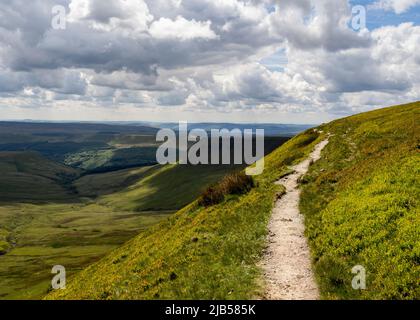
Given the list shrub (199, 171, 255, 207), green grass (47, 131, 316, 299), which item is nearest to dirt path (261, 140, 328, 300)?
green grass (47, 131, 316, 299)

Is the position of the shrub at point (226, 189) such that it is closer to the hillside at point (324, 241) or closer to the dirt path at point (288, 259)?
the hillside at point (324, 241)

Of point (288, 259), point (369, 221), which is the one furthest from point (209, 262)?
point (369, 221)

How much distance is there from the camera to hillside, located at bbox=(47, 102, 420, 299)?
719 inches

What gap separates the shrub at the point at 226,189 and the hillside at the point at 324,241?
142 cm

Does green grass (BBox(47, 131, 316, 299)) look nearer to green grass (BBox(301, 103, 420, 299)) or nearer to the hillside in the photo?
the hillside

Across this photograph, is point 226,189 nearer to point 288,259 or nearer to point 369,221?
point 288,259

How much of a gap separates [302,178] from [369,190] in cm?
1328

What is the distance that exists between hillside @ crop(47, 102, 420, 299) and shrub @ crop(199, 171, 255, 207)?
1.42 meters

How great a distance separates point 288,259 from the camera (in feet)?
72.6

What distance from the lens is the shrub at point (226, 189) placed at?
4116cm

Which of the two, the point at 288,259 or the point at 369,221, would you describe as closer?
the point at 288,259

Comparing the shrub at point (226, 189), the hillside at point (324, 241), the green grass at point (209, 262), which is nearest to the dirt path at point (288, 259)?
the hillside at point (324, 241)

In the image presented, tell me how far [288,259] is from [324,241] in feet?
8.80

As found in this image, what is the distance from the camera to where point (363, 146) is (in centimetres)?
4709
